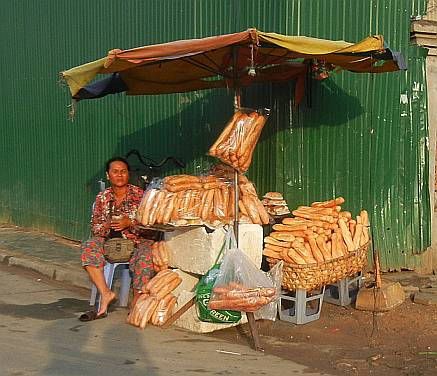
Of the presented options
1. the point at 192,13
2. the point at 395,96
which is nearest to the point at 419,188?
the point at 395,96

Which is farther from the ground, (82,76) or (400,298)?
(82,76)

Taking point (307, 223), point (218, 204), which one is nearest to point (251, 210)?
point (218, 204)

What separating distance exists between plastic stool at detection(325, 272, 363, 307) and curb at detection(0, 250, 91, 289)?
10.2 feet

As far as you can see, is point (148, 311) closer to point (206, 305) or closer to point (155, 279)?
point (155, 279)

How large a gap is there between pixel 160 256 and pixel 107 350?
1.27 m

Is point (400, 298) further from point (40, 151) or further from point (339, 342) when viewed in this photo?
point (40, 151)

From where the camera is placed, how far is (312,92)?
8.02 meters

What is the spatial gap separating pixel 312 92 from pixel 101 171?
14.6 feet

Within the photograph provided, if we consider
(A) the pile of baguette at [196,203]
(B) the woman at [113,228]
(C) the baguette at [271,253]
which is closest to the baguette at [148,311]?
(B) the woman at [113,228]

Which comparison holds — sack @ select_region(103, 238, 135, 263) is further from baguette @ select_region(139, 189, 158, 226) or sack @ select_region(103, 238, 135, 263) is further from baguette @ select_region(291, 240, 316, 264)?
baguette @ select_region(291, 240, 316, 264)

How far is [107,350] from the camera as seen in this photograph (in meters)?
6.17

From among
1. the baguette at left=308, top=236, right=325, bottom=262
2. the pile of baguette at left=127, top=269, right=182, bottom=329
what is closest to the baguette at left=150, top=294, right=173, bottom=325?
the pile of baguette at left=127, top=269, right=182, bottom=329

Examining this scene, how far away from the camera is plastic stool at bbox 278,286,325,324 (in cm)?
673

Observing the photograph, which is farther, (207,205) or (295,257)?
(207,205)
